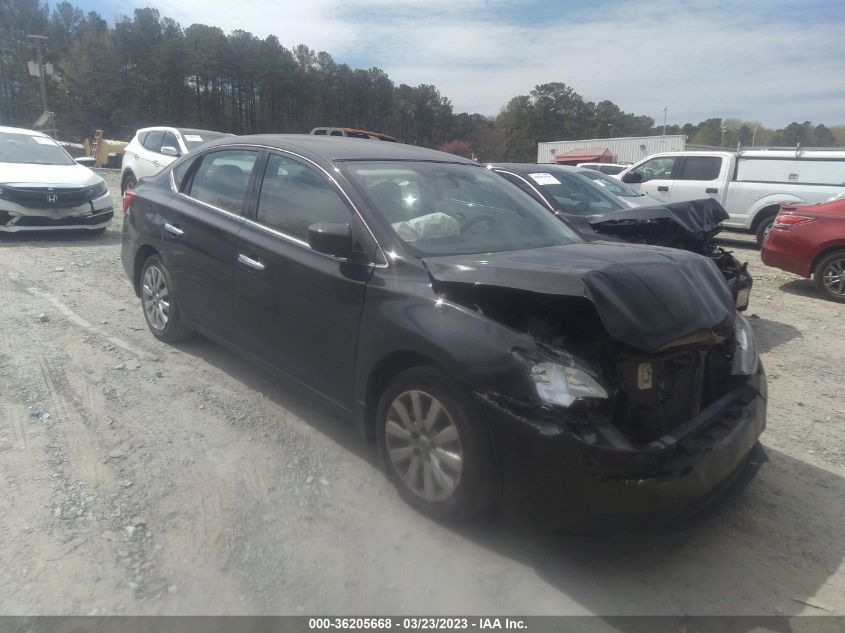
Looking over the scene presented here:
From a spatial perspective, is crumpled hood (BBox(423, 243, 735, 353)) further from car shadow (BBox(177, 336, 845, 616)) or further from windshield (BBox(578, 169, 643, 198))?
windshield (BBox(578, 169, 643, 198))

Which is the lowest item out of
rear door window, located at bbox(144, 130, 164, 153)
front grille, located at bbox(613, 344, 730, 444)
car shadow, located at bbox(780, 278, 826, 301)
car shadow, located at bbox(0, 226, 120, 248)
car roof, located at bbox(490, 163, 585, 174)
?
car shadow, located at bbox(0, 226, 120, 248)

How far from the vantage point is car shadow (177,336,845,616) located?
97.2 inches

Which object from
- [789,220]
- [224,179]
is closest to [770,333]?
[789,220]

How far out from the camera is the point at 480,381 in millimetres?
2518

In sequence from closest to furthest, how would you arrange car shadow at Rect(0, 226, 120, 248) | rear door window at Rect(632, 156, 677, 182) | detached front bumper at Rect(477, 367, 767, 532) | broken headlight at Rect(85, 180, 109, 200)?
detached front bumper at Rect(477, 367, 767, 532) < car shadow at Rect(0, 226, 120, 248) < broken headlight at Rect(85, 180, 109, 200) < rear door window at Rect(632, 156, 677, 182)

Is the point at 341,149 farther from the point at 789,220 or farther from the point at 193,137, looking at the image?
the point at 193,137

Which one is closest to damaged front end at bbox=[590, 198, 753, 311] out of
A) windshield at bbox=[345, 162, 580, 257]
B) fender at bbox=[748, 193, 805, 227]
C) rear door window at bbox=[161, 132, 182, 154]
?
windshield at bbox=[345, 162, 580, 257]

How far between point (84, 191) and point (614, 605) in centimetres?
942

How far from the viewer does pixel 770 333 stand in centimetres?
629

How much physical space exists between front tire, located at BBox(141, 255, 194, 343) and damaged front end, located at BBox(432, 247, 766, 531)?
2772 mm

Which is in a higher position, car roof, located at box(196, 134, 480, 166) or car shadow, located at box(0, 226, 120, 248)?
car roof, located at box(196, 134, 480, 166)

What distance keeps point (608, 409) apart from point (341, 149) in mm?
2347

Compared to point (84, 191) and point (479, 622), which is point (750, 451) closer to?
point (479, 622)

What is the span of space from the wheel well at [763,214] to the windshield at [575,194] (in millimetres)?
6080
